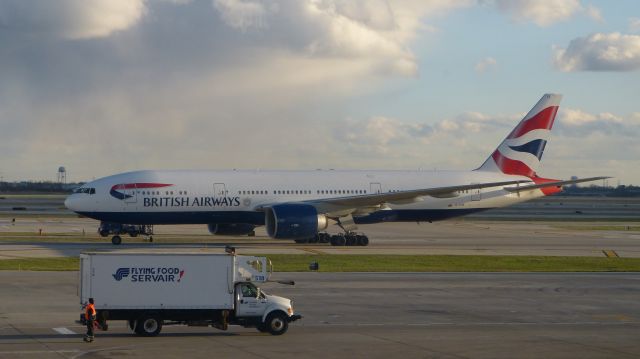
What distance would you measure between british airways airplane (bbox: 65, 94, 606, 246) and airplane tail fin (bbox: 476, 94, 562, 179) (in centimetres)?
8

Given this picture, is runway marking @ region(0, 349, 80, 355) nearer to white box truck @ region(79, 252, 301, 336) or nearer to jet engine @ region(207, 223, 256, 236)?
white box truck @ region(79, 252, 301, 336)

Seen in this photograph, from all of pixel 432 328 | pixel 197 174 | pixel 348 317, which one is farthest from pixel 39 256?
pixel 432 328

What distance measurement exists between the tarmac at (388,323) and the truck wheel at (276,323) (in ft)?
0.98

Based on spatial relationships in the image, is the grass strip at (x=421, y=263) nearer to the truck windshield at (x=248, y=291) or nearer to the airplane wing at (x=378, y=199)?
the airplane wing at (x=378, y=199)

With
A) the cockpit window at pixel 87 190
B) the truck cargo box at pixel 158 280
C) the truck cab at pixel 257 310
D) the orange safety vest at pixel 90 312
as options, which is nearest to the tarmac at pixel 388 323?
the truck cab at pixel 257 310

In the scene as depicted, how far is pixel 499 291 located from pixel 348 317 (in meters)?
11.2

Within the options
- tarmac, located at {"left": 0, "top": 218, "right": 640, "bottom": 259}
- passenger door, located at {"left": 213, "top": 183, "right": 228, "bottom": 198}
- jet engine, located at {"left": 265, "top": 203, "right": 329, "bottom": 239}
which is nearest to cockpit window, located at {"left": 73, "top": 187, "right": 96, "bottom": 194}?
tarmac, located at {"left": 0, "top": 218, "right": 640, "bottom": 259}

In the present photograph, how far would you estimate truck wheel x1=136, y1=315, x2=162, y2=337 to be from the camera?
26.9m

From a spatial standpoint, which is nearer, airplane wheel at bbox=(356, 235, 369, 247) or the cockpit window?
the cockpit window

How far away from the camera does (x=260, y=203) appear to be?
62.9m

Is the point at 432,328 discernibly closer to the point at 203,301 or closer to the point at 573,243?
the point at 203,301

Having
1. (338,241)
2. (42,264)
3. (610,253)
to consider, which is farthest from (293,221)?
(610,253)

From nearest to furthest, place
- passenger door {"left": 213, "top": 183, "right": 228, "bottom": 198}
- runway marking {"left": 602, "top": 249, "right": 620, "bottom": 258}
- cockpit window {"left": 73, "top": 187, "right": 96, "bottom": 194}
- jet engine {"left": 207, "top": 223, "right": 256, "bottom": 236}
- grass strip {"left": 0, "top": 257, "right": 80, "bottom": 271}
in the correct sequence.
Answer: grass strip {"left": 0, "top": 257, "right": 80, "bottom": 271}
runway marking {"left": 602, "top": 249, "right": 620, "bottom": 258}
cockpit window {"left": 73, "top": 187, "right": 96, "bottom": 194}
passenger door {"left": 213, "top": 183, "right": 228, "bottom": 198}
jet engine {"left": 207, "top": 223, "right": 256, "bottom": 236}

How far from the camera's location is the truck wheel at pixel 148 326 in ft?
88.4
